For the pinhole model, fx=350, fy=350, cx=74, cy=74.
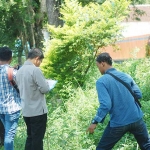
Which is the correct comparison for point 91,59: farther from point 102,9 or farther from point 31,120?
point 31,120

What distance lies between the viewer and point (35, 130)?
16.2 ft

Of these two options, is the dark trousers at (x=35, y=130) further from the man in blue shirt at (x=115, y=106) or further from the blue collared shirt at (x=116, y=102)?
the blue collared shirt at (x=116, y=102)

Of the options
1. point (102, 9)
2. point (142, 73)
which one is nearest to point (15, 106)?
point (142, 73)

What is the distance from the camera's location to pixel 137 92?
4.32m

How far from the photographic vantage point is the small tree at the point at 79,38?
9.29 metres

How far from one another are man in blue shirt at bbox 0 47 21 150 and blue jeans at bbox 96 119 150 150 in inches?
59.9

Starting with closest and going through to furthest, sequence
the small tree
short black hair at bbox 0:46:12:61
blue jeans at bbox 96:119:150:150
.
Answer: blue jeans at bbox 96:119:150:150
short black hair at bbox 0:46:12:61
the small tree

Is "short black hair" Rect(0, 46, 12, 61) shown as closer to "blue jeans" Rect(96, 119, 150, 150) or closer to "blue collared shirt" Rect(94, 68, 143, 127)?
"blue collared shirt" Rect(94, 68, 143, 127)

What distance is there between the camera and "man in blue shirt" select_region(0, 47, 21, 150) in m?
5.12

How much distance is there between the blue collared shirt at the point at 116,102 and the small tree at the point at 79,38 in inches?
202

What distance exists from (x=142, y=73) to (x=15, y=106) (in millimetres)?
4274

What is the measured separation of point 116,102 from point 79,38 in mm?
5371

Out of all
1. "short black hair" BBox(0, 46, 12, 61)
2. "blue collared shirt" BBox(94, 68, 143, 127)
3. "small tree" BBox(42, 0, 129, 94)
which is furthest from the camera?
"small tree" BBox(42, 0, 129, 94)

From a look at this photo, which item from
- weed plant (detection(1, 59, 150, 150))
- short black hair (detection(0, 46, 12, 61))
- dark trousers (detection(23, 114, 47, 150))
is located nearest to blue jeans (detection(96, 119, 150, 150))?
weed plant (detection(1, 59, 150, 150))
